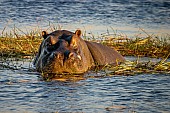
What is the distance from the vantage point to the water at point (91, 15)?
15.8 meters

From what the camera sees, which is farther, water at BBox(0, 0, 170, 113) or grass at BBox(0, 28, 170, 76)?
grass at BBox(0, 28, 170, 76)

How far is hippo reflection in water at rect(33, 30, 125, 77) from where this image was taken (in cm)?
874

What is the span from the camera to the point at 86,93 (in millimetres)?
7445

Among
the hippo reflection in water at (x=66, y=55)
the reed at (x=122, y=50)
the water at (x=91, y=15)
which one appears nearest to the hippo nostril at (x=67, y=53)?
the hippo reflection in water at (x=66, y=55)

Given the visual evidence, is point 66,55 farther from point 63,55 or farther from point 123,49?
point 123,49

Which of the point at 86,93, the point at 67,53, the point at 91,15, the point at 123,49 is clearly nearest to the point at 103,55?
the point at 67,53

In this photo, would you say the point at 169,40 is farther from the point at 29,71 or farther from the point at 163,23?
the point at 29,71

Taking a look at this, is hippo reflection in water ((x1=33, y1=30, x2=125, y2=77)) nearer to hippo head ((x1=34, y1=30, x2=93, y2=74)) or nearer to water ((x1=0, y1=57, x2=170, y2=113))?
hippo head ((x1=34, y1=30, x2=93, y2=74))

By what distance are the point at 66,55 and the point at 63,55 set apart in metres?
0.05

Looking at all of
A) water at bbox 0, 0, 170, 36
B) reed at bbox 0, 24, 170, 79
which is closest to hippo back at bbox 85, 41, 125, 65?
reed at bbox 0, 24, 170, 79

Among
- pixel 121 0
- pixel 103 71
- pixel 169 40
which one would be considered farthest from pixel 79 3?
pixel 103 71

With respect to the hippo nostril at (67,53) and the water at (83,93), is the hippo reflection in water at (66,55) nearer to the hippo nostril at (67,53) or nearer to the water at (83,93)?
the hippo nostril at (67,53)

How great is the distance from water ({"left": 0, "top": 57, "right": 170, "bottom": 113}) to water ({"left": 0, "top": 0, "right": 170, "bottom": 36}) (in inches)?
216

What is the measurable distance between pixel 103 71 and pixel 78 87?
1684 mm
